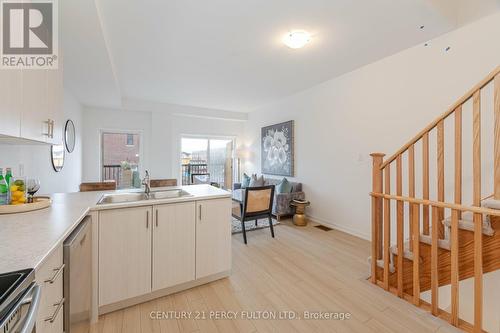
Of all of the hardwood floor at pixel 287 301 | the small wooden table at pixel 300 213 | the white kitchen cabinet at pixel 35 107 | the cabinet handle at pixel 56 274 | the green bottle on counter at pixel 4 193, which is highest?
the white kitchen cabinet at pixel 35 107

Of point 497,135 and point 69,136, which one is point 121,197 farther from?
point 497,135

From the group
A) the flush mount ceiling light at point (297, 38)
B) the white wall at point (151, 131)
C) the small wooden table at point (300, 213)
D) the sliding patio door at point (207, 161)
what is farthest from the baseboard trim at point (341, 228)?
the white wall at point (151, 131)

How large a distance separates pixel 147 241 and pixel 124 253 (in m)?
0.18

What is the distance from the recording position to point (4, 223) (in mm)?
1184

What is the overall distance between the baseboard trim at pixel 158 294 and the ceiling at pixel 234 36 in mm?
2435

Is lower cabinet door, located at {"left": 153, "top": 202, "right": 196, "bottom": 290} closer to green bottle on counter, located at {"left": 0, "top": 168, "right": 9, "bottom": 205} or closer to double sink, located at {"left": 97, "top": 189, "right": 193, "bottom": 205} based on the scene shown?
double sink, located at {"left": 97, "top": 189, "right": 193, "bottom": 205}

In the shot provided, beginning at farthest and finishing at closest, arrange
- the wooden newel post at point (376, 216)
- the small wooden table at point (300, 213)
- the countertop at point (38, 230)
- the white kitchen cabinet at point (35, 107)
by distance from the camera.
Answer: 1. the small wooden table at point (300, 213)
2. the wooden newel post at point (376, 216)
3. the white kitchen cabinet at point (35, 107)
4. the countertop at point (38, 230)

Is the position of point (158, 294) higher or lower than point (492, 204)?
lower

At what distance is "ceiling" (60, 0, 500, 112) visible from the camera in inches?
78.7

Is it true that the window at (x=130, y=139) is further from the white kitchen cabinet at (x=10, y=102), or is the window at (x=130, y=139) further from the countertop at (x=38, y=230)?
the white kitchen cabinet at (x=10, y=102)

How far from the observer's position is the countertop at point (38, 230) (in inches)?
31.9

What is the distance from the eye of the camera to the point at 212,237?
2.08 m

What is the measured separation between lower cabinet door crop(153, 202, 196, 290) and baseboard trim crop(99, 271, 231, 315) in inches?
2.8

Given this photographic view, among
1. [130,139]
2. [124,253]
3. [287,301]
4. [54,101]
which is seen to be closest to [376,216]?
[287,301]
